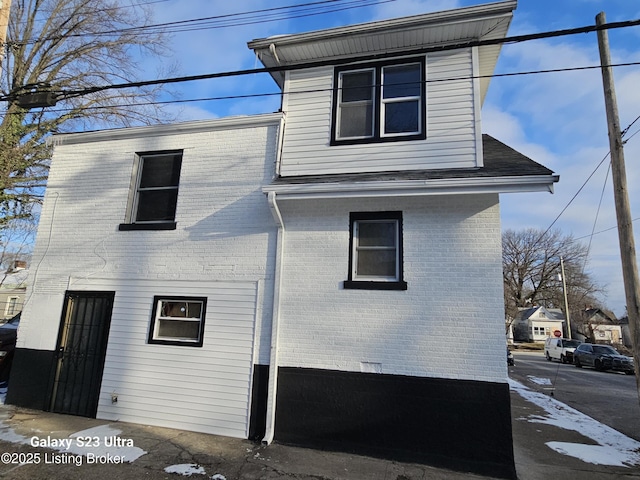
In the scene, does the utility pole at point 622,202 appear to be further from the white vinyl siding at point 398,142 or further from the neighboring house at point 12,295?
the neighboring house at point 12,295

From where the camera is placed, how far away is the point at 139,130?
7984 millimetres

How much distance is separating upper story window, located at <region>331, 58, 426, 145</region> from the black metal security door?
564 cm

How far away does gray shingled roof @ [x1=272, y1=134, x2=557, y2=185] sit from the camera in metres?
5.74

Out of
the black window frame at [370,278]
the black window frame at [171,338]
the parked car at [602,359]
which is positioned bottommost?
the parked car at [602,359]

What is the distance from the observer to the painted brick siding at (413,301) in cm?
575

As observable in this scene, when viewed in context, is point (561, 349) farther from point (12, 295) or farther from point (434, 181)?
point (12, 295)

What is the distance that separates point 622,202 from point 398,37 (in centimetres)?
481

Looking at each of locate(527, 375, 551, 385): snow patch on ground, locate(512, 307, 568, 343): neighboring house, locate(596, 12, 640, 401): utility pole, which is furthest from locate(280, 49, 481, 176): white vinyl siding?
locate(512, 307, 568, 343): neighboring house

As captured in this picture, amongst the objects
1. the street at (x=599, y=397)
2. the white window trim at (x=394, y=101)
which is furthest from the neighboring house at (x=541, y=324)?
the white window trim at (x=394, y=101)

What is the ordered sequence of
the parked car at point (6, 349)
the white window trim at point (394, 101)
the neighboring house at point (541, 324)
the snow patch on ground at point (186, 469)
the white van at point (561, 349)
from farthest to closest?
the neighboring house at point (541, 324) → the white van at point (561, 349) → the parked car at point (6, 349) → the white window trim at point (394, 101) → the snow patch on ground at point (186, 469)

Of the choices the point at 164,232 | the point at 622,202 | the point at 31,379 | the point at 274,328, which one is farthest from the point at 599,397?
the point at 31,379

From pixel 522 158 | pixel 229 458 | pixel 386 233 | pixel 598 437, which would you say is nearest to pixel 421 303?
pixel 386 233

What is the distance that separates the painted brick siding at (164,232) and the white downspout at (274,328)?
0.15 m

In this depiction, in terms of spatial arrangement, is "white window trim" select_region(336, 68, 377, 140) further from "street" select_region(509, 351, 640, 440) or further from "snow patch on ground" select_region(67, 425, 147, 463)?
"street" select_region(509, 351, 640, 440)
